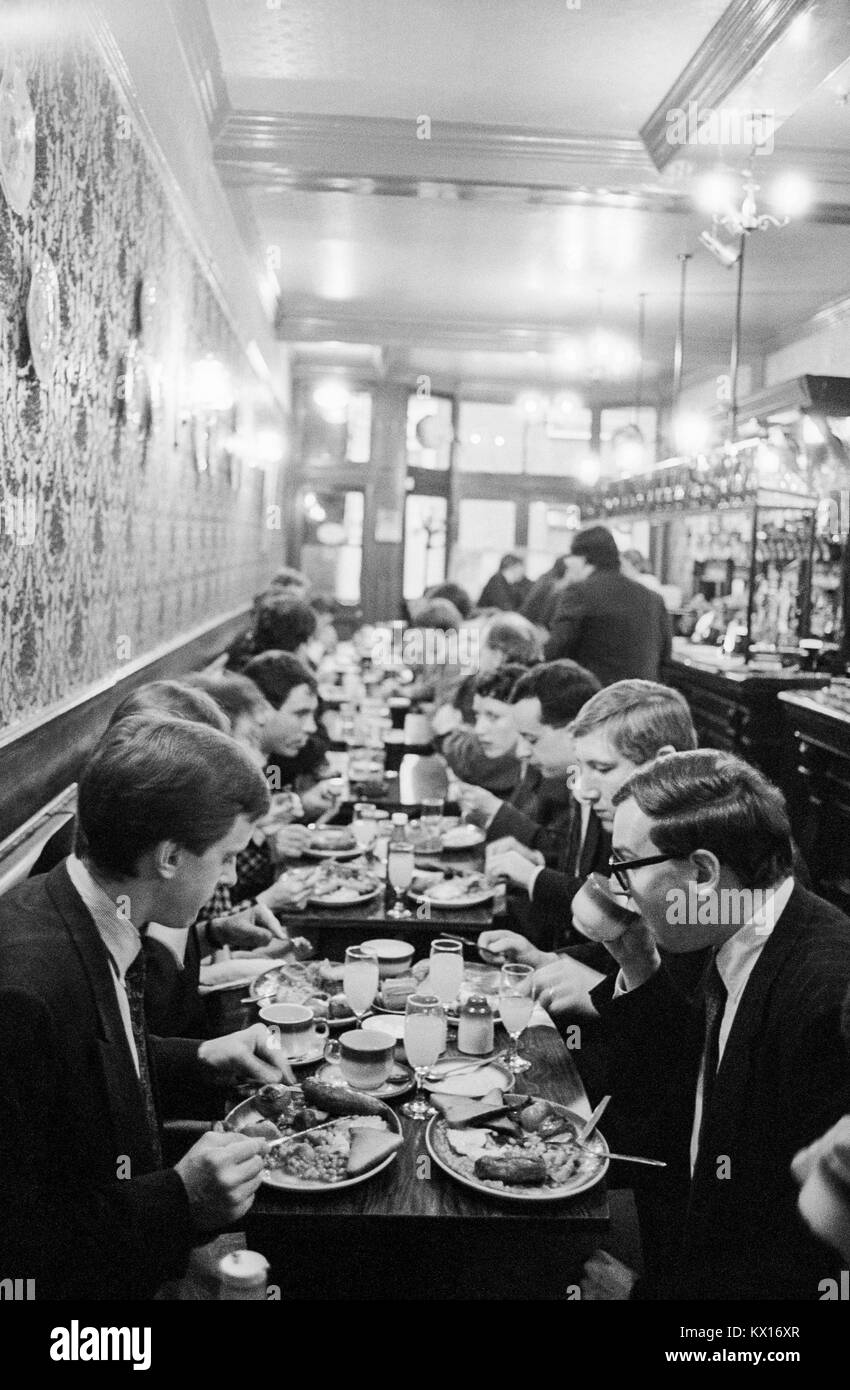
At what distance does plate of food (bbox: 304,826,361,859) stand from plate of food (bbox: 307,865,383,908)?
0.23 metres

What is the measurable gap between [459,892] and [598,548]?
3806mm

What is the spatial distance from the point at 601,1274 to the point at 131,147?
10.7 feet

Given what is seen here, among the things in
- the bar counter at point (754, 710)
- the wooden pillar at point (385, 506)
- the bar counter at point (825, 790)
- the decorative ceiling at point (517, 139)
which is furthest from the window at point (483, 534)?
the bar counter at point (825, 790)

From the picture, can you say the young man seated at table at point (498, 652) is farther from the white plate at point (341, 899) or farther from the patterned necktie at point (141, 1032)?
the patterned necktie at point (141, 1032)

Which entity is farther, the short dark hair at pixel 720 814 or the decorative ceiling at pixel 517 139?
the decorative ceiling at pixel 517 139

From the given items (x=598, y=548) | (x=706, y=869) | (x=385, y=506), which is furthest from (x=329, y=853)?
(x=385, y=506)

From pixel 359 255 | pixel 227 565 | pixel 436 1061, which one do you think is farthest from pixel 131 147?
pixel 359 255

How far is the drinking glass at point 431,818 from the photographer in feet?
12.5

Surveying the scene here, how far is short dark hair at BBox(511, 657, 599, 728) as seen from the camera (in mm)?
3736

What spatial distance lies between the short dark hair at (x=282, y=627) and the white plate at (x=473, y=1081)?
3.13 meters

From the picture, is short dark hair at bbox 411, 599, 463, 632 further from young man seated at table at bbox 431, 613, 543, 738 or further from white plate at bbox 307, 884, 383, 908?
white plate at bbox 307, 884, 383, 908

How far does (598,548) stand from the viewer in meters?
6.75

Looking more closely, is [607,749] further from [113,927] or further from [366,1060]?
[113,927]
